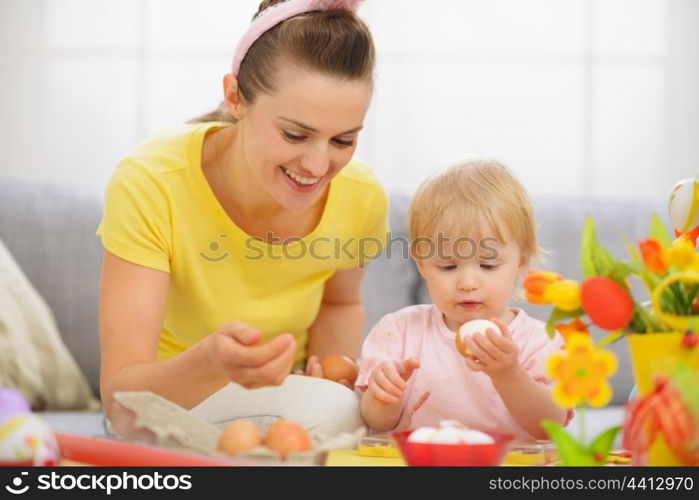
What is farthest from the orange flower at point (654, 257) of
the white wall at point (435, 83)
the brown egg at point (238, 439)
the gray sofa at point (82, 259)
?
the white wall at point (435, 83)

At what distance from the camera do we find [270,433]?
98 centimetres

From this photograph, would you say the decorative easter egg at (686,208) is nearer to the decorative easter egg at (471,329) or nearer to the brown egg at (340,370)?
the decorative easter egg at (471,329)

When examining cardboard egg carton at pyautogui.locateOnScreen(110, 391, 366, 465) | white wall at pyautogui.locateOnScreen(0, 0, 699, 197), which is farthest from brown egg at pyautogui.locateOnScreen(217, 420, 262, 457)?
white wall at pyautogui.locateOnScreen(0, 0, 699, 197)

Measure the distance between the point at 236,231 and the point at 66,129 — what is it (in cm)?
190

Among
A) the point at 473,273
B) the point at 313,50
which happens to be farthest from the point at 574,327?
the point at 313,50

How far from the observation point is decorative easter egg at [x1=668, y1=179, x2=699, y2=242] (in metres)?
1.15

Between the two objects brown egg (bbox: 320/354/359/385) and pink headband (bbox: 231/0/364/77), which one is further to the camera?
Answer: brown egg (bbox: 320/354/359/385)

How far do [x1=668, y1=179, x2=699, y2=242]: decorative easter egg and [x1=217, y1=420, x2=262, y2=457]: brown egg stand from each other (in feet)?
1.94

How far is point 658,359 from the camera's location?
2.87 ft

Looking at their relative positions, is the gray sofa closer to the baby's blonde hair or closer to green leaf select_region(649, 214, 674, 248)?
Answer: the baby's blonde hair

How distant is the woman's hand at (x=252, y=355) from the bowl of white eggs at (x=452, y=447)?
0.14m

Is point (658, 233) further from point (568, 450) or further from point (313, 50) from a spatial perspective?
point (313, 50)

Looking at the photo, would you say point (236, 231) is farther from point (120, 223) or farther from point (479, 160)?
point (479, 160)
